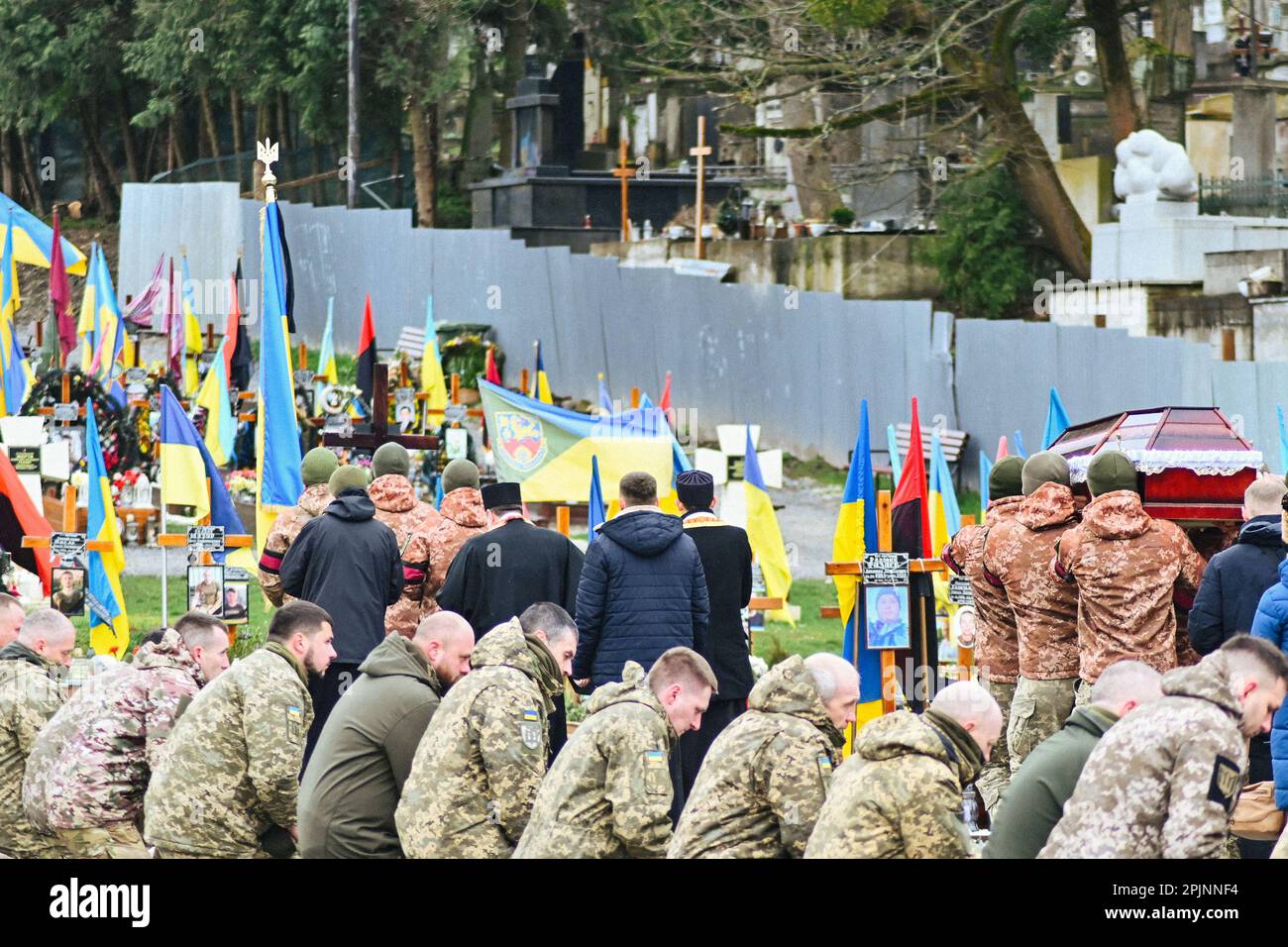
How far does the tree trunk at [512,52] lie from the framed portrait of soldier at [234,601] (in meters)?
25.6

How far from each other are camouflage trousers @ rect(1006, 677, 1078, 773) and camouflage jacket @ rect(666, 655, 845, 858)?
306 cm

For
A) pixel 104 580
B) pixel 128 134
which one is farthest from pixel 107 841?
pixel 128 134

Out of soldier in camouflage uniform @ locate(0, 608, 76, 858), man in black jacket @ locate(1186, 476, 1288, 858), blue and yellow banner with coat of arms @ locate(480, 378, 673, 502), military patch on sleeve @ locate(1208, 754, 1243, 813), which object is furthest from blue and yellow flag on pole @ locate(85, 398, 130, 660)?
military patch on sleeve @ locate(1208, 754, 1243, 813)

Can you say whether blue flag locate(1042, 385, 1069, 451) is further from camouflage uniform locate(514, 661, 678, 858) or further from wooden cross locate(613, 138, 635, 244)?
wooden cross locate(613, 138, 635, 244)

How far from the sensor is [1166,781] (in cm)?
610

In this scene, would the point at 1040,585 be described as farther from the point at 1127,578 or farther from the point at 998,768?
the point at 998,768

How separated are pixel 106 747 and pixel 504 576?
2705 mm

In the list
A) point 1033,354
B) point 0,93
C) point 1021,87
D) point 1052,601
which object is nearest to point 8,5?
point 0,93

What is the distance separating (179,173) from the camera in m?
44.0

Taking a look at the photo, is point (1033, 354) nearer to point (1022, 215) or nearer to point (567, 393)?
point (1022, 215)

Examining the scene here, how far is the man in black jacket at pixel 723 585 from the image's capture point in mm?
10516

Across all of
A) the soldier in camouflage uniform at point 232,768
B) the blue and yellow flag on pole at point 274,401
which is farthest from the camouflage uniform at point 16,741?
the blue and yellow flag on pole at point 274,401

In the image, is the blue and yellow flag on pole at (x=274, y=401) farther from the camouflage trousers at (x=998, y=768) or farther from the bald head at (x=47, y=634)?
A: the camouflage trousers at (x=998, y=768)

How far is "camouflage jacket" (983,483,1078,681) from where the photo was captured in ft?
32.3
